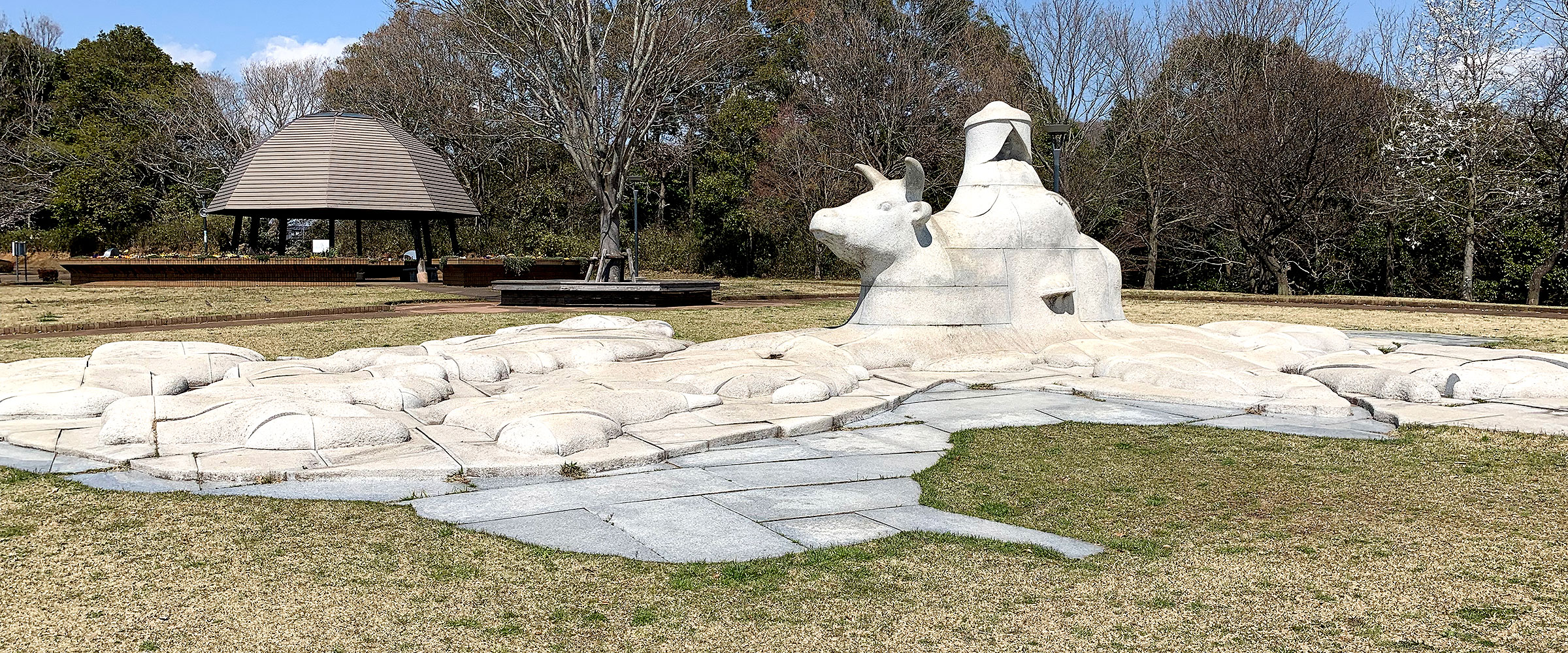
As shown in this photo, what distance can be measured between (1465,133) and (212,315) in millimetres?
26224

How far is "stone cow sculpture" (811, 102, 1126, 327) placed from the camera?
11.0 meters

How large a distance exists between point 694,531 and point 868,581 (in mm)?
955

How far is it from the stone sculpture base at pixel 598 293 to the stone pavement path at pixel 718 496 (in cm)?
1355

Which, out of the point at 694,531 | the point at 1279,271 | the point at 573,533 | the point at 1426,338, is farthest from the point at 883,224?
the point at 1279,271

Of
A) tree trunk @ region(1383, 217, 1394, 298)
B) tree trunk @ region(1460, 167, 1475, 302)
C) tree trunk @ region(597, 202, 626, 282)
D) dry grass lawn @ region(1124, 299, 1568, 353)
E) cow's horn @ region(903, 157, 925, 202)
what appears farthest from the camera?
tree trunk @ region(1383, 217, 1394, 298)

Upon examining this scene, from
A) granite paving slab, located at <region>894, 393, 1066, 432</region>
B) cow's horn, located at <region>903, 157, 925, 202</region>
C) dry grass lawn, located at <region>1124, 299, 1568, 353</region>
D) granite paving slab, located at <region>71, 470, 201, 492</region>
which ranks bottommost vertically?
granite paving slab, located at <region>71, 470, 201, 492</region>

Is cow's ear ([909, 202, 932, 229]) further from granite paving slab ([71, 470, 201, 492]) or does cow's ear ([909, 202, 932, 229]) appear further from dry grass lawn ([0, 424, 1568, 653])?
granite paving slab ([71, 470, 201, 492])

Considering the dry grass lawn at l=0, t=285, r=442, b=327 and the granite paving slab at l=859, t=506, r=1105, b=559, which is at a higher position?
the dry grass lawn at l=0, t=285, r=442, b=327

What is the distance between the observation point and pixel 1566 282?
25344 mm

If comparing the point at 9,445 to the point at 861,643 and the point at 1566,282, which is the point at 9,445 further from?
the point at 1566,282

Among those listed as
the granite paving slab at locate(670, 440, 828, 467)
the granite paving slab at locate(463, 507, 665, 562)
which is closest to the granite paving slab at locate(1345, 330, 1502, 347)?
the granite paving slab at locate(670, 440, 828, 467)

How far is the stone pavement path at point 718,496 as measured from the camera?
4590 mm

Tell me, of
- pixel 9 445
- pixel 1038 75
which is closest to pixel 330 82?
pixel 1038 75

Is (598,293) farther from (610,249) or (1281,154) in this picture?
(1281,154)
